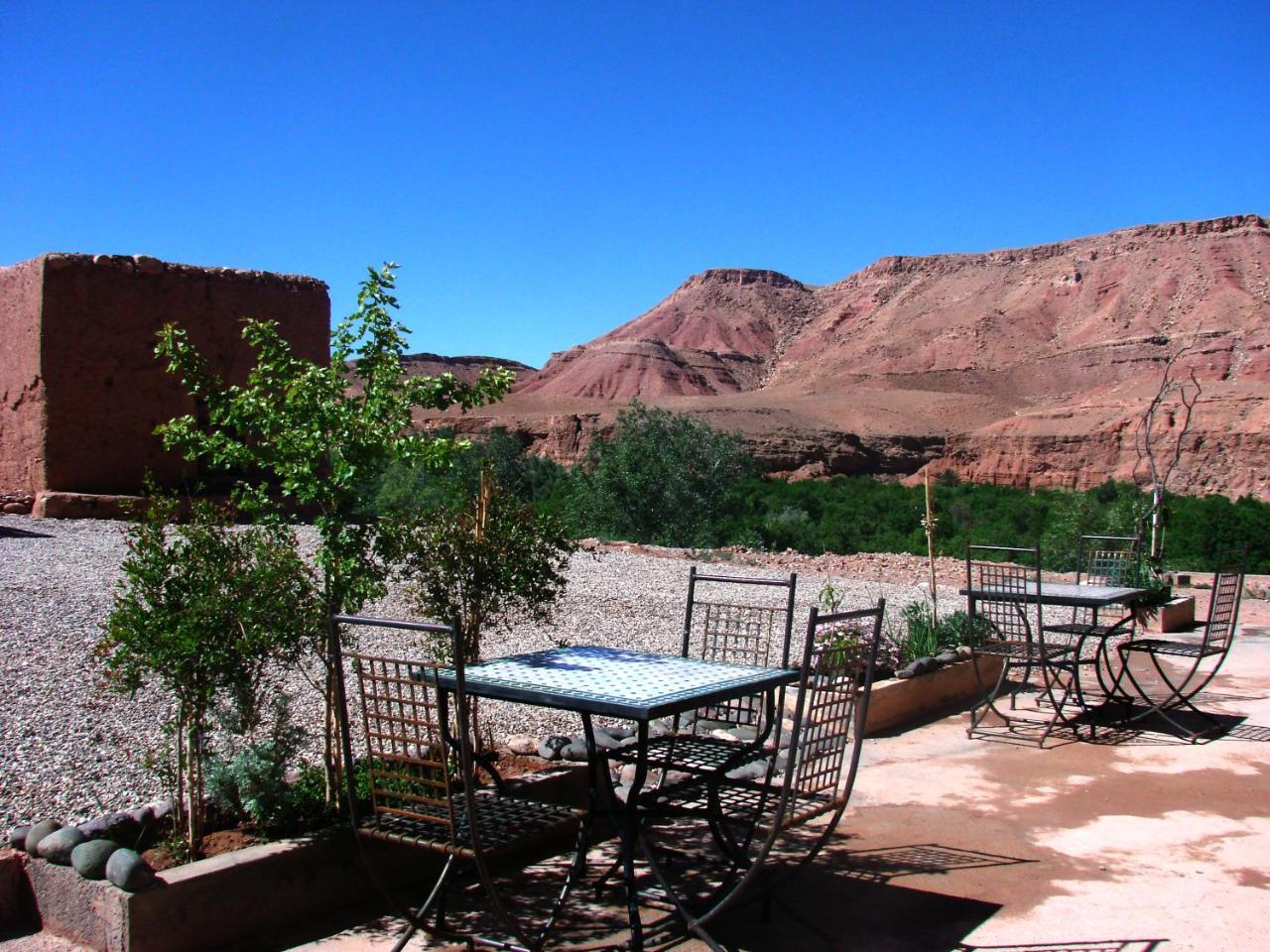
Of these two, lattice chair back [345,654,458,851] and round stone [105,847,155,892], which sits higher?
lattice chair back [345,654,458,851]

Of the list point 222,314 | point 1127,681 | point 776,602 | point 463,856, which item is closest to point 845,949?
point 463,856

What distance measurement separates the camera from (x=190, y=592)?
398 centimetres

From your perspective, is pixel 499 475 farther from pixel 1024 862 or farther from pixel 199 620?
pixel 199 620

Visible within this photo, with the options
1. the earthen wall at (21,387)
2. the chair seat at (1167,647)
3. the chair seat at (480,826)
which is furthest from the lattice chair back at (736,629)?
the earthen wall at (21,387)

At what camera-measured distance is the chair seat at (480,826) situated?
331 centimetres

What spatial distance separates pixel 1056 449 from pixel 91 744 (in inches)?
2024

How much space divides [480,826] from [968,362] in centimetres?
7917

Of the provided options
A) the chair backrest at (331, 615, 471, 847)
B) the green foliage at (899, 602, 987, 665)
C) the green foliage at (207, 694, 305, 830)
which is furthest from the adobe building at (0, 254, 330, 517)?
the chair backrest at (331, 615, 471, 847)

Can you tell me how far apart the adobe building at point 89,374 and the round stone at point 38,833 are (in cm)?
926

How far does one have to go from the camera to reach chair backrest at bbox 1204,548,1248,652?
679 centimetres

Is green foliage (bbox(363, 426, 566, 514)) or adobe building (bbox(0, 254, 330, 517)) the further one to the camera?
green foliage (bbox(363, 426, 566, 514))

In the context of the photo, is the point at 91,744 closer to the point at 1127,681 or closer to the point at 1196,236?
the point at 1127,681

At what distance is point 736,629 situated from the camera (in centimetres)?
520

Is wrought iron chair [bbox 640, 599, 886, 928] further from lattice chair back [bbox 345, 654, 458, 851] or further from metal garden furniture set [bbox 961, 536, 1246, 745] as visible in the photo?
metal garden furniture set [bbox 961, 536, 1246, 745]
